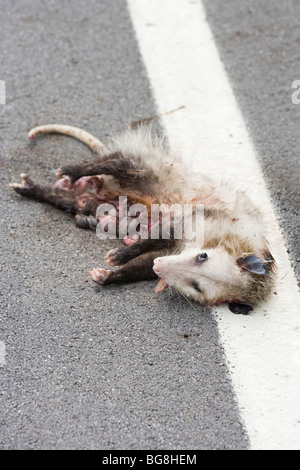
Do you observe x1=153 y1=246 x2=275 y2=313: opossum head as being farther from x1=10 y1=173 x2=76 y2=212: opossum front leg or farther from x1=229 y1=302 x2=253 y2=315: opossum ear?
x1=10 y1=173 x2=76 y2=212: opossum front leg

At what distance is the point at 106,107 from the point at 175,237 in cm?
101

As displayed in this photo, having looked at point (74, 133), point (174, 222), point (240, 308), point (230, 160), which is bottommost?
point (240, 308)

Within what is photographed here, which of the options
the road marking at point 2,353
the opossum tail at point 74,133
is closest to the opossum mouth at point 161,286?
the road marking at point 2,353

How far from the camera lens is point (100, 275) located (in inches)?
111

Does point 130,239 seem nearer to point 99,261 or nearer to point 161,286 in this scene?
point 99,261

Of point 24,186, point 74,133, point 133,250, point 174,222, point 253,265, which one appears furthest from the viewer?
point 74,133

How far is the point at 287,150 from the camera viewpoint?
11.3 ft

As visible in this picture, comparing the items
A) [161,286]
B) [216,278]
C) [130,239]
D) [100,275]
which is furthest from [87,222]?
[216,278]

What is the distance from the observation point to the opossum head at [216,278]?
2785 millimetres

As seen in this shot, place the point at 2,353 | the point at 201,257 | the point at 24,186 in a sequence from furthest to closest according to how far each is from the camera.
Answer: the point at 24,186
the point at 201,257
the point at 2,353

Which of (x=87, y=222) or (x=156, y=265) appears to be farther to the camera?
(x=87, y=222)

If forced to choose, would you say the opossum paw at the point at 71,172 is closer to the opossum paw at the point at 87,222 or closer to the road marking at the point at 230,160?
the opossum paw at the point at 87,222

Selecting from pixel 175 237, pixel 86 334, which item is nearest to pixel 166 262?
pixel 175 237

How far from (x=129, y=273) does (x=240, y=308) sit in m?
0.45
